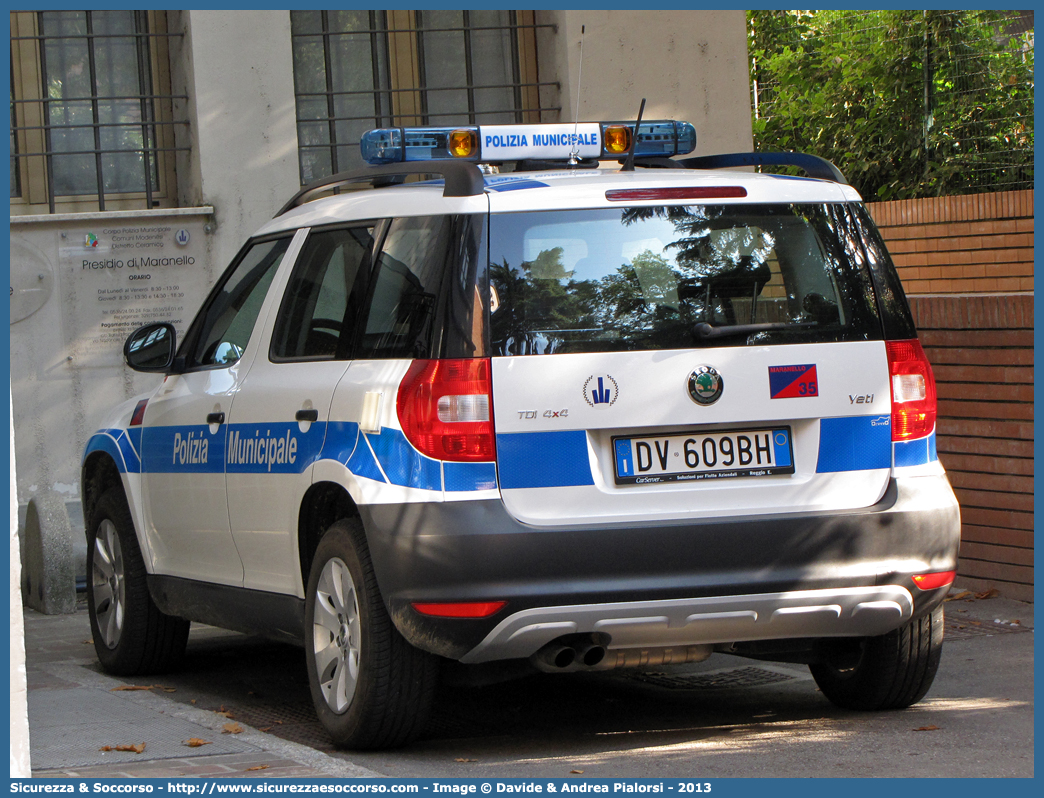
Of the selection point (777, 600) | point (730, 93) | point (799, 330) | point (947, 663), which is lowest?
point (947, 663)

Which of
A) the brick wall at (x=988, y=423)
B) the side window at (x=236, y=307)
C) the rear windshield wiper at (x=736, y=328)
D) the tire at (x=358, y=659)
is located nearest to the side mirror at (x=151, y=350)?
the side window at (x=236, y=307)

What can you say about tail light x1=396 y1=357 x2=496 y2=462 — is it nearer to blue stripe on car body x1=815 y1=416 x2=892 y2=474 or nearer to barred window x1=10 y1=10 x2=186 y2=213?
blue stripe on car body x1=815 y1=416 x2=892 y2=474

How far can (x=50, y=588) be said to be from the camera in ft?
26.6

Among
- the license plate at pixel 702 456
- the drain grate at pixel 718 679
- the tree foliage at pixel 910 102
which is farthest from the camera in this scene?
the tree foliage at pixel 910 102

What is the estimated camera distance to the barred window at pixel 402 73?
412 inches

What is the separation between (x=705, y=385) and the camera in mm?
4492

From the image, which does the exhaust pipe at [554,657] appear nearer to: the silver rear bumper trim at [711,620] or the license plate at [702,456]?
the silver rear bumper trim at [711,620]

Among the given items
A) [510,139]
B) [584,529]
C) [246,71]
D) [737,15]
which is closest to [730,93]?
[737,15]

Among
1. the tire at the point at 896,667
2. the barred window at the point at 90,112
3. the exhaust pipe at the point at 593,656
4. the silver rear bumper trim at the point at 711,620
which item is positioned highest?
the barred window at the point at 90,112

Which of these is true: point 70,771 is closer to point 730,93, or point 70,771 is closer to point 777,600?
point 777,600

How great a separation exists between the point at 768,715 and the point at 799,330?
61.3 inches

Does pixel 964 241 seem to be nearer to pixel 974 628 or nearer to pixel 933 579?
pixel 974 628

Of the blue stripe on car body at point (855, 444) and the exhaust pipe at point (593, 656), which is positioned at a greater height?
the blue stripe on car body at point (855, 444)

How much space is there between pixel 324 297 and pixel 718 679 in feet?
7.73
